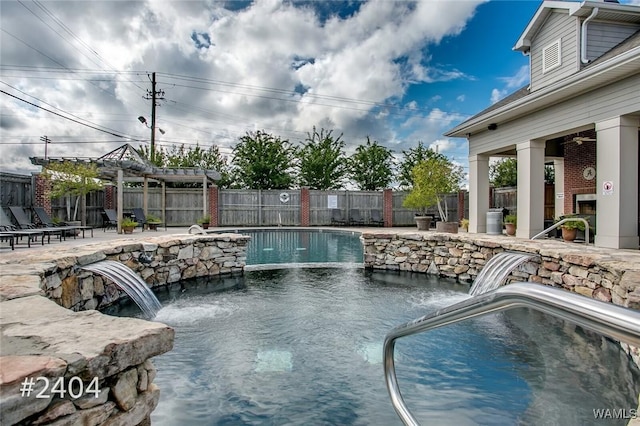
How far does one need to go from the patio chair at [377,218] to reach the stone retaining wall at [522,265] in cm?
999

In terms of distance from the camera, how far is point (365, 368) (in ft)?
10.0

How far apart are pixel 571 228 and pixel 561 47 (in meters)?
4.11

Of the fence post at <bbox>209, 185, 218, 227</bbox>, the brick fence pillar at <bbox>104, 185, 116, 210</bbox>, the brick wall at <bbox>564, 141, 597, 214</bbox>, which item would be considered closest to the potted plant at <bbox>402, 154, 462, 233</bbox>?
the brick wall at <bbox>564, 141, 597, 214</bbox>

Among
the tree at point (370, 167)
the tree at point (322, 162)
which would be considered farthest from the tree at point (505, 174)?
the tree at point (322, 162)

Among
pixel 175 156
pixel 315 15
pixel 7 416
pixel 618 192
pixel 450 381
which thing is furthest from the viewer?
pixel 175 156

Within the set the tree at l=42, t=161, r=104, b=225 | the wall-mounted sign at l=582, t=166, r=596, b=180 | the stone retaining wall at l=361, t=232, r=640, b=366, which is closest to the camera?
the stone retaining wall at l=361, t=232, r=640, b=366

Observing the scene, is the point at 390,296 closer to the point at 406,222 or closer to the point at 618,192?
the point at 618,192

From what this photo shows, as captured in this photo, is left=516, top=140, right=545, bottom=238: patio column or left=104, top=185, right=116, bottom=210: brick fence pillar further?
left=104, top=185, right=116, bottom=210: brick fence pillar

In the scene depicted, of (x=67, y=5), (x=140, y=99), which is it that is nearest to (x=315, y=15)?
(x=67, y=5)

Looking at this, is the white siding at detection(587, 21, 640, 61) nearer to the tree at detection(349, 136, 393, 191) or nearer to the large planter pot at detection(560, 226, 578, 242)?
the large planter pot at detection(560, 226, 578, 242)

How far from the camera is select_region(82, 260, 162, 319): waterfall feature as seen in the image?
4500 mm

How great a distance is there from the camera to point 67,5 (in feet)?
32.1

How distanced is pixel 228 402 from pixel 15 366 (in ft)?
5.06

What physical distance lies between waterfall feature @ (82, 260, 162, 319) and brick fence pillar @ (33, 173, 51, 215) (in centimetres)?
886
